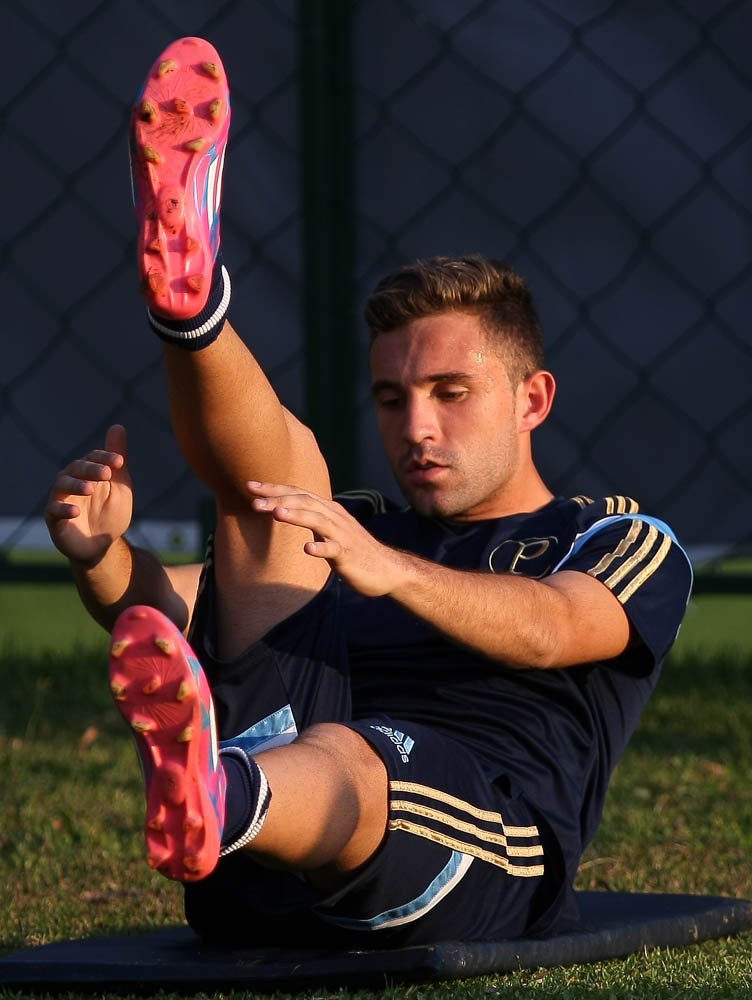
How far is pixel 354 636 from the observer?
2260 millimetres

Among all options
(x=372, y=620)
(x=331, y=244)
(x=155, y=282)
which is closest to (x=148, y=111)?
(x=155, y=282)

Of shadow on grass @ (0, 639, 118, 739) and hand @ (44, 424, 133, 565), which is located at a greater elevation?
hand @ (44, 424, 133, 565)

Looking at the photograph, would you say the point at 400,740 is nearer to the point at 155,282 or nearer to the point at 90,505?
the point at 90,505

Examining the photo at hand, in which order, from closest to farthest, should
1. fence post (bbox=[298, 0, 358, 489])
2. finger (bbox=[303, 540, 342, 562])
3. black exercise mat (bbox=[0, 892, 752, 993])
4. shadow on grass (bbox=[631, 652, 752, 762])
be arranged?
finger (bbox=[303, 540, 342, 562])
black exercise mat (bbox=[0, 892, 752, 993])
fence post (bbox=[298, 0, 358, 489])
shadow on grass (bbox=[631, 652, 752, 762])

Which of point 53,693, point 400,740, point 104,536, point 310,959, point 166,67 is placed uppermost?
point 166,67

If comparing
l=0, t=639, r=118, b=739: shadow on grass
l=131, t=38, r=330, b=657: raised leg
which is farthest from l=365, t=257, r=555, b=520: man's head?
l=0, t=639, r=118, b=739: shadow on grass

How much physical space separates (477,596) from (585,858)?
0.96 m

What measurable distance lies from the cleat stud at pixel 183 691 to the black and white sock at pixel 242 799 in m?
0.12

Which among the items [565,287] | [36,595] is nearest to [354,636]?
[565,287]

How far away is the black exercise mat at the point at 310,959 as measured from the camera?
1.83m

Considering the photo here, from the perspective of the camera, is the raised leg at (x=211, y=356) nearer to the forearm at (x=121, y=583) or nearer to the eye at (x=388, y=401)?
the forearm at (x=121, y=583)

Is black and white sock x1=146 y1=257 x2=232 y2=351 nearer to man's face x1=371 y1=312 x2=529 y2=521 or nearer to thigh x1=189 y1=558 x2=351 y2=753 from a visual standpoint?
thigh x1=189 y1=558 x2=351 y2=753

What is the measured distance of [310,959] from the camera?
190cm

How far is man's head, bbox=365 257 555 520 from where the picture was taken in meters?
2.31
